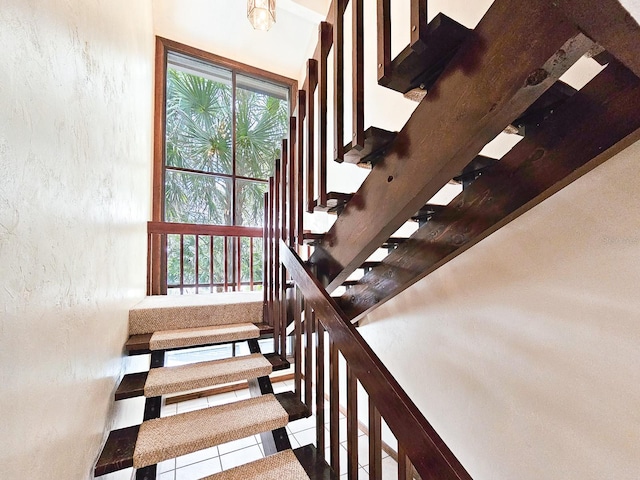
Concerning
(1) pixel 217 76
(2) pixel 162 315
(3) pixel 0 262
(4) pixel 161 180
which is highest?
(1) pixel 217 76

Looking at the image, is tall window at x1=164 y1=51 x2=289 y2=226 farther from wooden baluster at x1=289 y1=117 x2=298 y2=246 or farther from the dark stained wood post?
the dark stained wood post

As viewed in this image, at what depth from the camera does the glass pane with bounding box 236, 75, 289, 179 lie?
3646mm

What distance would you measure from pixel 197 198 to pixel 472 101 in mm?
3157

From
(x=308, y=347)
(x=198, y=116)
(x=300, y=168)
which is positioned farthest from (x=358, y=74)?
(x=198, y=116)

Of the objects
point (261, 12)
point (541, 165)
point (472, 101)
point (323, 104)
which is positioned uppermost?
point (261, 12)

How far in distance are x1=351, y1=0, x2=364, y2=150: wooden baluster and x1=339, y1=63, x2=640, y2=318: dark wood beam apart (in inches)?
22.8

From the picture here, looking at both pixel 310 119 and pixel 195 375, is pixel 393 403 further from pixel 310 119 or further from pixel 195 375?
pixel 310 119

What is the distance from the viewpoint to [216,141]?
352cm

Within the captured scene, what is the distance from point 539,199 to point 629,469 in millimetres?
976

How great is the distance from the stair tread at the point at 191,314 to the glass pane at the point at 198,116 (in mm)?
1990

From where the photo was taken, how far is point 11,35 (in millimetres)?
625

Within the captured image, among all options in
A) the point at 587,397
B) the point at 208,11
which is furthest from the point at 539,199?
the point at 208,11

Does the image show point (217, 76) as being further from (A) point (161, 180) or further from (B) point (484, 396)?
(B) point (484, 396)

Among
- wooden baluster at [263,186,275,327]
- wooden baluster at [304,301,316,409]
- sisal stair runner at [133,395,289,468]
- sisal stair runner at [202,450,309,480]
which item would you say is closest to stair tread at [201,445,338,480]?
sisal stair runner at [202,450,309,480]
